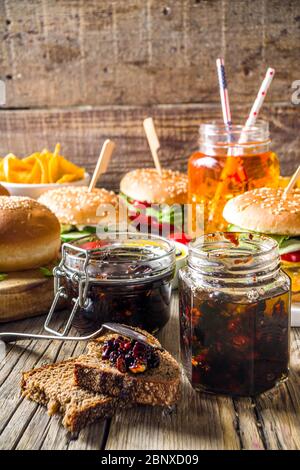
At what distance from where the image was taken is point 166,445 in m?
1.41

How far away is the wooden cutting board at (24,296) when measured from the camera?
6.91 ft

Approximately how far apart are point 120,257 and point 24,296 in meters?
0.37

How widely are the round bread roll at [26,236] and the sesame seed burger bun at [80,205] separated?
307 millimetres

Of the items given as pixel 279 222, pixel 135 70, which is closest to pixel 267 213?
pixel 279 222

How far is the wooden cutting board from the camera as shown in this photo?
2105 mm

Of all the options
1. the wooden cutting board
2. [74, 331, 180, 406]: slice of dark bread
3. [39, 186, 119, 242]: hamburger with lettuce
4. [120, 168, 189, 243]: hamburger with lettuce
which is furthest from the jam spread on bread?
[120, 168, 189, 243]: hamburger with lettuce

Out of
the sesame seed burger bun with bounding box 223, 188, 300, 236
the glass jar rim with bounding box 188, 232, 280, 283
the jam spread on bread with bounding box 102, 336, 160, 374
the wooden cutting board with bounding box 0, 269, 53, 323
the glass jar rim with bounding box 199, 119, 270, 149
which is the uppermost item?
the glass jar rim with bounding box 199, 119, 270, 149

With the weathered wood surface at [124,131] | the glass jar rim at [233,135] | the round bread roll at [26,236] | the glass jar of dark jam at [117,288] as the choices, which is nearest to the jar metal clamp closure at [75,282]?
the glass jar of dark jam at [117,288]

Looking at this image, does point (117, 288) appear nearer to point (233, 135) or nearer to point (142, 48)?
point (233, 135)

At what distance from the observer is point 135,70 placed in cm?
350

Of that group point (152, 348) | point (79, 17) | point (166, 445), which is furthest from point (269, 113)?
point (166, 445)

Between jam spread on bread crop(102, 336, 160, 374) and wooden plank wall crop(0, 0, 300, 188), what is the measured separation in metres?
2.14

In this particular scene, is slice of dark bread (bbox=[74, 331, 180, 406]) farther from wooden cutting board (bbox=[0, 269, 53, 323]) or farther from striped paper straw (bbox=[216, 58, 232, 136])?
striped paper straw (bbox=[216, 58, 232, 136])
